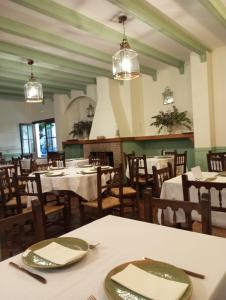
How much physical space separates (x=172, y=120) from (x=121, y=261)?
5.49 meters

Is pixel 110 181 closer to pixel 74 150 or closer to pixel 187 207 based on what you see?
pixel 187 207

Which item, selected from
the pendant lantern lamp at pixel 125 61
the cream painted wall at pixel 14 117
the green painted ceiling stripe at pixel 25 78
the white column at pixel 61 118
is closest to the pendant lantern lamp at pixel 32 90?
the pendant lantern lamp at pixel 125 61

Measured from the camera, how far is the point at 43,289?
0.86m

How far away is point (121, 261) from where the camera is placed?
102cm

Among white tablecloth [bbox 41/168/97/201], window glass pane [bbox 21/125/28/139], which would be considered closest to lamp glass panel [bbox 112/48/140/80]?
white tablecloth [bbox 41/168/97/201]

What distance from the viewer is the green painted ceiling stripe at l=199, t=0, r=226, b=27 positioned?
3324 millimetres

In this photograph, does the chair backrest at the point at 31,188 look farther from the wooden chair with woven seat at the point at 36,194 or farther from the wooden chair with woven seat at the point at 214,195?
the wooden chair with woven seat at the point at 214,195

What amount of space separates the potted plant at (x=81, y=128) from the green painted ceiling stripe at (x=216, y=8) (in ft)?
16.3

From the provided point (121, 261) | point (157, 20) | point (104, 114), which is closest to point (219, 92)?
point (157, 20)

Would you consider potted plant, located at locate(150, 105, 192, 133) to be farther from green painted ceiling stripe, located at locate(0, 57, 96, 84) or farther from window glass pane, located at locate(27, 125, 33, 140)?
window glass pane, located at locate(27, 125, 33, 140)

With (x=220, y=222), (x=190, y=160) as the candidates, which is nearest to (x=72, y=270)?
(x=220, y=222)

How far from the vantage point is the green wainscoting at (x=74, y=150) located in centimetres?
805

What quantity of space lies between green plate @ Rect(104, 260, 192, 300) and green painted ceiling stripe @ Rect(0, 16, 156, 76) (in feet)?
12.1

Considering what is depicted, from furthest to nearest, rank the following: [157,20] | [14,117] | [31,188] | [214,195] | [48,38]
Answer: [14,117], [48,38], [157,20], [31,188], [214,195]
